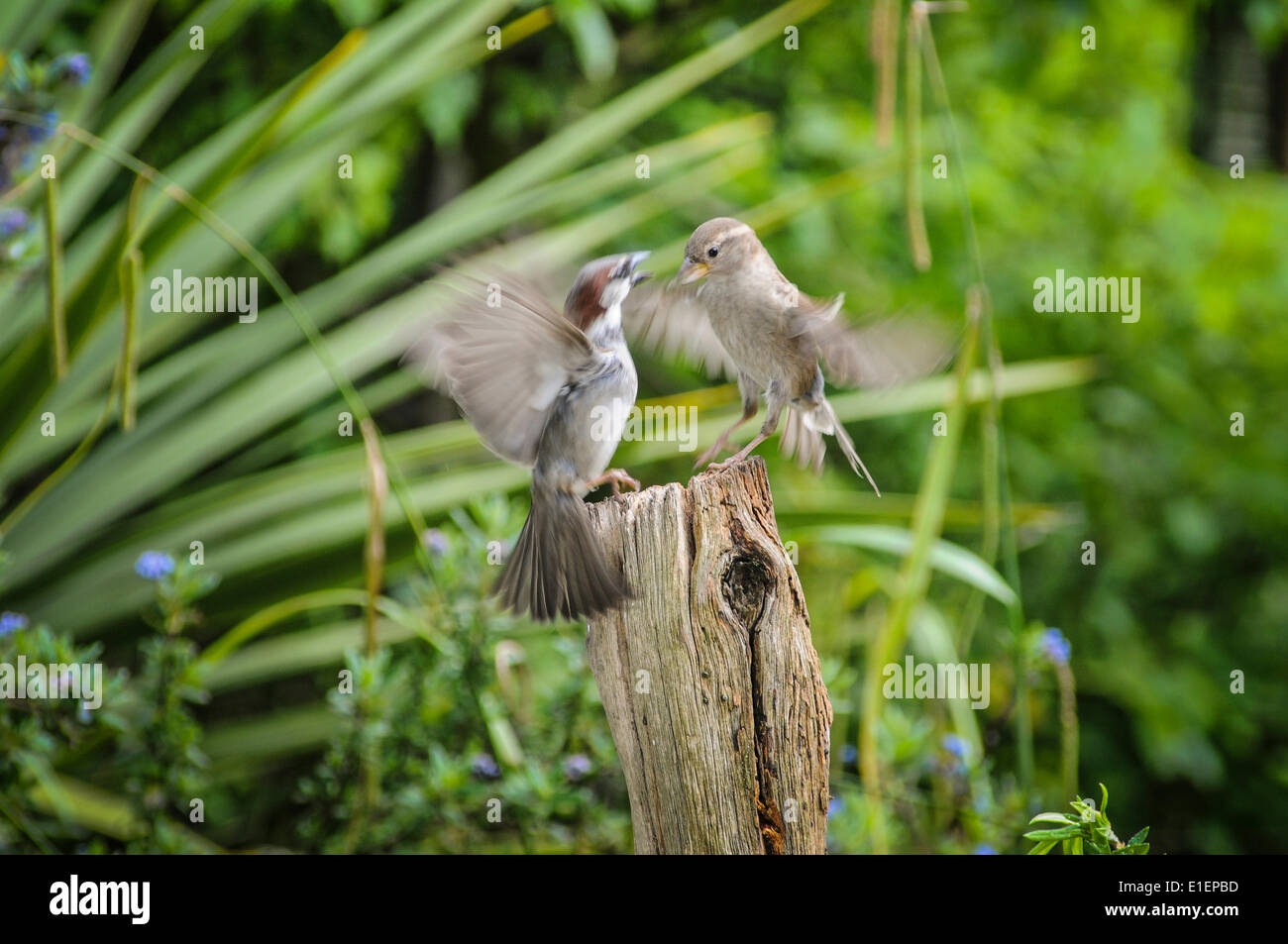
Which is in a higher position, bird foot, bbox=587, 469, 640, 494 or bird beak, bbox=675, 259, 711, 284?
bird beak, bbox=675, 259, 711, 284

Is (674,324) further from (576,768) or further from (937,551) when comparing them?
(576,768)

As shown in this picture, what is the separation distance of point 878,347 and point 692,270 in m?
0.22

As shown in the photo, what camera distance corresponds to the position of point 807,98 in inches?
160

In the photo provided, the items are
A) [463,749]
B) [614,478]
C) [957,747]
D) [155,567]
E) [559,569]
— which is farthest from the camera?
[463,749]

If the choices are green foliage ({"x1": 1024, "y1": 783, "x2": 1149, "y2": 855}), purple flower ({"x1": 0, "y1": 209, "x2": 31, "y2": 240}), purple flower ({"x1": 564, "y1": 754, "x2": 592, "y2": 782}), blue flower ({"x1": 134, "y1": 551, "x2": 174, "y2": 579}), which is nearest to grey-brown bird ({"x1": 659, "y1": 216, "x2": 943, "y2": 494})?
green foliage ({"x1": 1024, "y1": 783, "x2": 1149, "y2": 855})

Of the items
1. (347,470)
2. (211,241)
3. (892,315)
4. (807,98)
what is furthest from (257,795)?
(807,98)

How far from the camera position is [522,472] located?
2.71 metres

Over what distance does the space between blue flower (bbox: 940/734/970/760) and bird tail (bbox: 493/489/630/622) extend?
110 centimetres

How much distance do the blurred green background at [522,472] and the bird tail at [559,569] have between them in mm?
296

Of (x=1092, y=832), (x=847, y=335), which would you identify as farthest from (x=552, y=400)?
(x=1092, y=832)

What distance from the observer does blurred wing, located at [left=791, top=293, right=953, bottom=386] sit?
1266 mm

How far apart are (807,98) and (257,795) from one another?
2.87 meters

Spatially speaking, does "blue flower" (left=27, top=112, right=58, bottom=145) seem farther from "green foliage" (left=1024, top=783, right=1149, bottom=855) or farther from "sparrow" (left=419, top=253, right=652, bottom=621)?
"green foliage" (left=1024, top=783, right=1149, bottom=855)

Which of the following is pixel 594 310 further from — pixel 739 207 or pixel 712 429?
pixel 739 207
